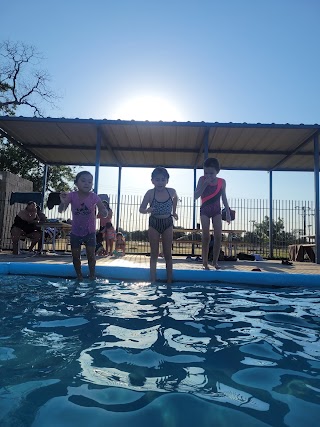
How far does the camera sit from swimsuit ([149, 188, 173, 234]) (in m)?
4.37

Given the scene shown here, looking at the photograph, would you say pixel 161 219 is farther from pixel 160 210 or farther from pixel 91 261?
pixel 91 261

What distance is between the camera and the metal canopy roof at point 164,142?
812cm

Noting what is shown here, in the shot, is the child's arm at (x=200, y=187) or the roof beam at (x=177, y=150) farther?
the roof beam at (x=177, y=150)

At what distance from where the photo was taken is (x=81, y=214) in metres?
4.47

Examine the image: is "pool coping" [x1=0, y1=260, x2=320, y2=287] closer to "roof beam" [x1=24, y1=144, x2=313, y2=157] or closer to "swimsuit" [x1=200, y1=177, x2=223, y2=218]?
"swimsuit" [x1=200, y1=177, x2=223, y2=218]

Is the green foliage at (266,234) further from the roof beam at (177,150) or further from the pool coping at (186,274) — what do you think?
the pool coping at (186,274)

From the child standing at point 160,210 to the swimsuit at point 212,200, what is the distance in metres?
1.00

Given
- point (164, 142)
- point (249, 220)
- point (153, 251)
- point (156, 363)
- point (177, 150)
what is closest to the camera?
point (156, 363)

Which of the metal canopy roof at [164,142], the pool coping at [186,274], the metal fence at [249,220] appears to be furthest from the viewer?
the metal fence at [249,220]

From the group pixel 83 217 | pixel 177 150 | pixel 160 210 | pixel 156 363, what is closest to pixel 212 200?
pixel 160 210

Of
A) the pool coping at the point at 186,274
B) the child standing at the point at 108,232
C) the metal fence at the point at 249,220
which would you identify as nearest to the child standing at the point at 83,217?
the pool coping at the point at 186,274

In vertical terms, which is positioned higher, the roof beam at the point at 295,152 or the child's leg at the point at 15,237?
the roof beam at the point at 295,152

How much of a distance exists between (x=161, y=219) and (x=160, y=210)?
4.7 inches

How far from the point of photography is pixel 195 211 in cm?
1048
